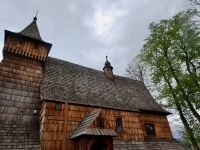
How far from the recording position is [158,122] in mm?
15648

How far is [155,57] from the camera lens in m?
16.4

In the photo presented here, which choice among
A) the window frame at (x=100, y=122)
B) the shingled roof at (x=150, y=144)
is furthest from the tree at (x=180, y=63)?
the window frame at (x=100, y=122)

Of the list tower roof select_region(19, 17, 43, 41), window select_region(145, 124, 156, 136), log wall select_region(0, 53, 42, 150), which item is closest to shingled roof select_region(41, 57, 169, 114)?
log wall select_region(0, 53, 42, 150)

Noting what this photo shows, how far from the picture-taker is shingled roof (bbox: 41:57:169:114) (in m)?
12.0

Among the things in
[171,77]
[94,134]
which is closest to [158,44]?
[171,77]

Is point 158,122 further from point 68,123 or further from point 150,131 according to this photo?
point 68,123

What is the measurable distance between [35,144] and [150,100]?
45.0 ft

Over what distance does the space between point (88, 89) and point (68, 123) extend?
448 cm

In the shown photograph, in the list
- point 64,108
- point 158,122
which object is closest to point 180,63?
point 158,122

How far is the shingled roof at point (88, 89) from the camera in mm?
12016

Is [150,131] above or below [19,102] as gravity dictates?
below

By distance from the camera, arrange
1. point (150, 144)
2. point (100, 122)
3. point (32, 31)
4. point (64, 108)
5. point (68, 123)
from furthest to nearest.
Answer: point (32, 31)
point (150, 144)
point (64, 108)
point (68, 123)
point (100, 122)

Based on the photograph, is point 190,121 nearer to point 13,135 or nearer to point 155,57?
point 155,57

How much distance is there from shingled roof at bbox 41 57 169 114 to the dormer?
1.28m
